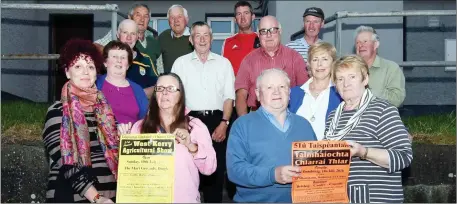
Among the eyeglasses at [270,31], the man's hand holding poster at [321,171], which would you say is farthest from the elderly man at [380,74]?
the man's hand holding poster at [321,171]

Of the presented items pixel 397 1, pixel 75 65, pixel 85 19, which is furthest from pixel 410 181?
pixel 85 19

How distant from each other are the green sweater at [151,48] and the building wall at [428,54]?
23.8 feet

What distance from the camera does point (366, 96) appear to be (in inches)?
174

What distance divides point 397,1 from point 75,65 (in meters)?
7.50

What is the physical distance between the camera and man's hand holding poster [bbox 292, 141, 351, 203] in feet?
13.5

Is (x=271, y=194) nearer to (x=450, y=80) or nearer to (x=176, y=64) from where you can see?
(x=176, y=64)

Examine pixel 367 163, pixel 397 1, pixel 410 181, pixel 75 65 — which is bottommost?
pixel 410 181

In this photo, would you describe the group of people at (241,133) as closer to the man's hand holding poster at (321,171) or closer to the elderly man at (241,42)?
the man's hand holding poster at (321,171)

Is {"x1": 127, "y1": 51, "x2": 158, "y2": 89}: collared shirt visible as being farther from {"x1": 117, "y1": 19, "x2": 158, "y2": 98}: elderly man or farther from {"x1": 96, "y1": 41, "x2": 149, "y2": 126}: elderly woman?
{"x1": 96, "y1": 41, "x2": 149, "y2": 126}: elderly woman

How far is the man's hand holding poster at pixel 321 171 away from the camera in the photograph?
4109 millimetres

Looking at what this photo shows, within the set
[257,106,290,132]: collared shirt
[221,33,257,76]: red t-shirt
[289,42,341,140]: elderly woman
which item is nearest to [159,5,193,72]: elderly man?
[221,33,257,76]: red t-shirt

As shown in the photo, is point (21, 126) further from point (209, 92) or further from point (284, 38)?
point (284, 38)


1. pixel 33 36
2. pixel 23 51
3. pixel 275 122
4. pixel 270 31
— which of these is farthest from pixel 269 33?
pixel 33 36

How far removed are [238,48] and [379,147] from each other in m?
2.95
